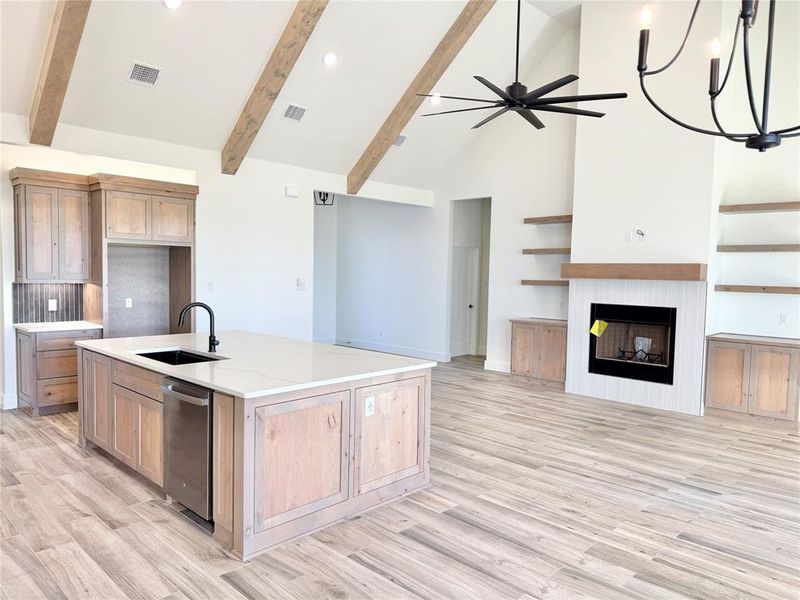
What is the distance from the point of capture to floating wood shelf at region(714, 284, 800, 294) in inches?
221

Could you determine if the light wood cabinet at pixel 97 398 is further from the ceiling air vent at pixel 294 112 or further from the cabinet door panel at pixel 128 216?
the ceiling air vent at pixel 294 112

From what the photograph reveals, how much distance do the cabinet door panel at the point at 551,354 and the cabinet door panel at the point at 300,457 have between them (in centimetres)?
456

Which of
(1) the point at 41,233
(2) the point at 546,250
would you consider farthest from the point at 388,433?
(2) the point at 546,250

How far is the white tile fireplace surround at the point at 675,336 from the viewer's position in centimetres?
578

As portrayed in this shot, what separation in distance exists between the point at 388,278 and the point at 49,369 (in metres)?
5.46

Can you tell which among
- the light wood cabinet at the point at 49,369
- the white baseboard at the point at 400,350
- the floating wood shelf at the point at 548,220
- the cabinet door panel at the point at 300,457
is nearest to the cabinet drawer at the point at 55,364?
the light wood cabinet at the point at 49,369

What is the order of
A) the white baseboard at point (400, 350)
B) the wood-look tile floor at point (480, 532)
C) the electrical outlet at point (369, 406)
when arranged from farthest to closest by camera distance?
the white baseboard at point (400, 350) → the electrical outlet at point (369, 406) → the wood-look tile floor at point (480, 532)

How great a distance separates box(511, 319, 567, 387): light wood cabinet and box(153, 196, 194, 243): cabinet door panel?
4.28 meters

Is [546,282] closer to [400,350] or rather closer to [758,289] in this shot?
[758,289]

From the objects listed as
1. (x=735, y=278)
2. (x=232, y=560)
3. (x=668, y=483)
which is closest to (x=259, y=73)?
(x=232, y=560)

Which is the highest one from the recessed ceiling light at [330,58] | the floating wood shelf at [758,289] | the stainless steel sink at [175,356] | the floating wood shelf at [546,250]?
the recessed ceiling light at [330,58]

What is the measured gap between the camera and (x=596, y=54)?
6.43m

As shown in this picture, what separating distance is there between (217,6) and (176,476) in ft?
13.2

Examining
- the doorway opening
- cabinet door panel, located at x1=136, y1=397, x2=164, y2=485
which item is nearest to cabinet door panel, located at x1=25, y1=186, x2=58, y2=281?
cabinet door panel, located at x1=136, y1=397, x2=164, y2=485
